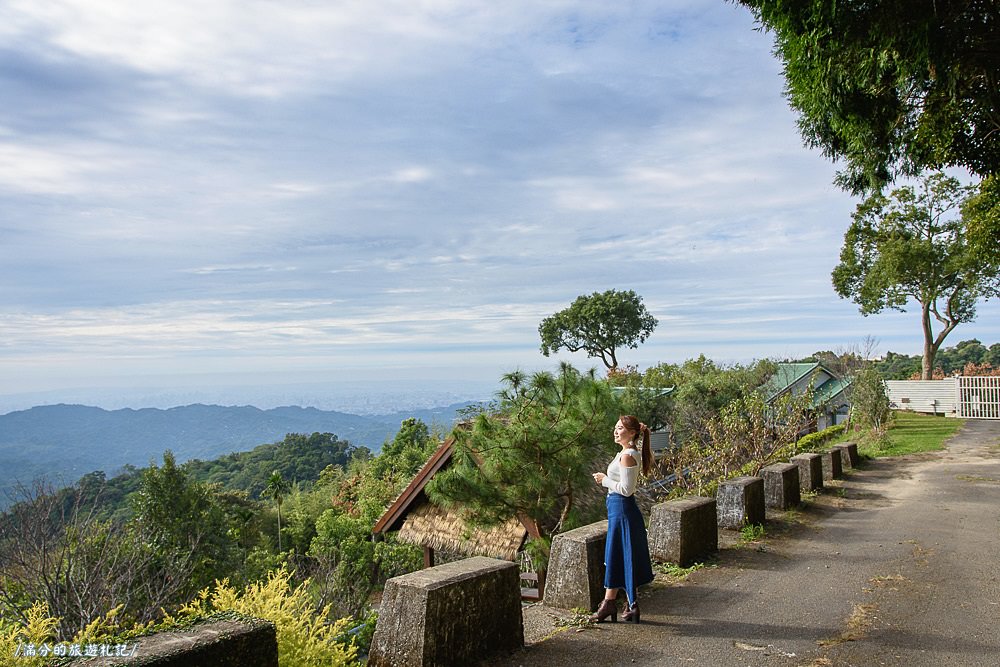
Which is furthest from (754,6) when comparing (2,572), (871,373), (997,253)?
(871,373)

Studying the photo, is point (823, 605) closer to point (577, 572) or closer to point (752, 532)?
point (577, 572)

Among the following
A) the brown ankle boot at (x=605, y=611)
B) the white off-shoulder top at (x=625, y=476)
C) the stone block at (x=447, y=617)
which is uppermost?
the white off-shoulder top at (x=625, y=476)

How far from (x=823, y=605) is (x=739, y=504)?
2351mm

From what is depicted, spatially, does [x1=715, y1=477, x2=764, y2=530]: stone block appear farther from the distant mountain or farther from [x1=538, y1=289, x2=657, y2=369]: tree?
the distant mountain

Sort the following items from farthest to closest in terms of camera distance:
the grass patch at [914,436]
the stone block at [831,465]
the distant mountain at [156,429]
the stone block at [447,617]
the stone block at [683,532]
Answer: the distant mountain at [156,429], the grass patch at [914,436], the stone block at [831,465], the stone block at [683,532], the stone block at [447,617]

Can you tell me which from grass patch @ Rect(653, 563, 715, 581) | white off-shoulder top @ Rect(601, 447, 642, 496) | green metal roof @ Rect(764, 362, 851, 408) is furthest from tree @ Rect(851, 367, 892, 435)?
white off-shoulder top @ Rect(601, 447, 642, 496)

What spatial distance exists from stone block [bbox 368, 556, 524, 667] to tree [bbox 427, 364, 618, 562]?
20.0ft

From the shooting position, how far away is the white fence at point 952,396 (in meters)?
24.9

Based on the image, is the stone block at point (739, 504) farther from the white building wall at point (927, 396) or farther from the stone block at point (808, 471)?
the white building wall at point (927, 396)

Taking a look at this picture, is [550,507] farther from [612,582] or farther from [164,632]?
[164,632]

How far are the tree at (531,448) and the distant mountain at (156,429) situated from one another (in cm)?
10536

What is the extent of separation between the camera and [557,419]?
1016 centimetres

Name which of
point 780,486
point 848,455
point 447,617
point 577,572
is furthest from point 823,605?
point 848,455

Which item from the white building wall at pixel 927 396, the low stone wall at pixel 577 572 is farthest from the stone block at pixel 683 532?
the white building wall at pixel 927 396
